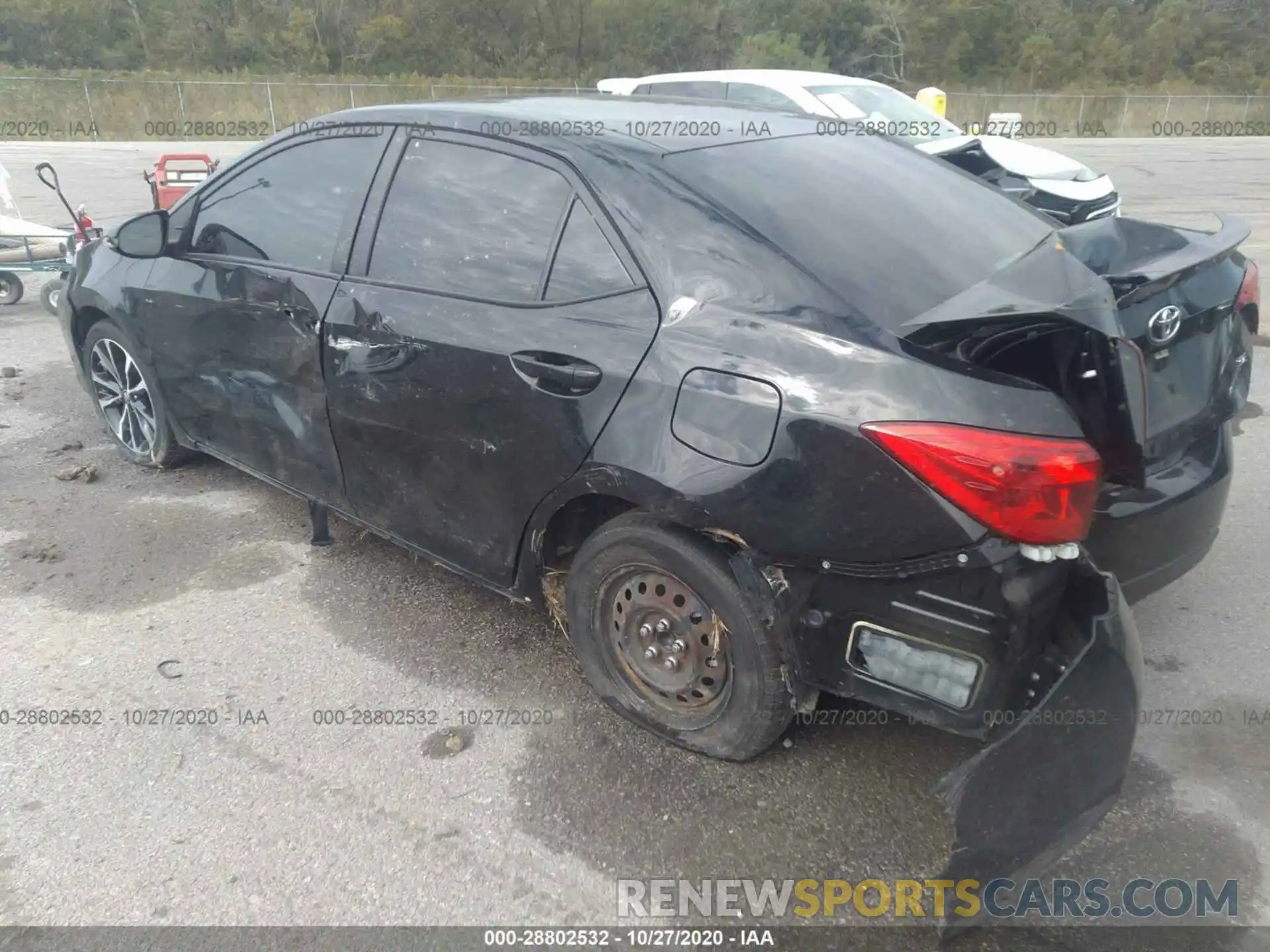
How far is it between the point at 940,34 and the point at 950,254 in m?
59.4

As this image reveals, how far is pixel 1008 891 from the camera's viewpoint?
226cm

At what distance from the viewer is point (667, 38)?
2013 inches

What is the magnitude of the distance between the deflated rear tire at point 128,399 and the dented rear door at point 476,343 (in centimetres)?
160

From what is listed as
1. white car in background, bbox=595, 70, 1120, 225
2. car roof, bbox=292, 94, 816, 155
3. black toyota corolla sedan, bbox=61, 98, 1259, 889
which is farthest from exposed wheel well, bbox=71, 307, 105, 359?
white car in background, bbox=595, 70, 1120, 225

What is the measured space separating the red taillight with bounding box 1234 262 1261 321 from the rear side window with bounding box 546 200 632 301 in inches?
67.9

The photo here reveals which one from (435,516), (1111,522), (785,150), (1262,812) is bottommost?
(1262,812)

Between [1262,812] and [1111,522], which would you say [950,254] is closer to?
[1111,522]

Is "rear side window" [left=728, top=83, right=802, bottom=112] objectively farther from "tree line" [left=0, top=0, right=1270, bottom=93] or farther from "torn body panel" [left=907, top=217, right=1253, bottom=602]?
"tree line" [left=0, top=0, right=1270, bottom=93]

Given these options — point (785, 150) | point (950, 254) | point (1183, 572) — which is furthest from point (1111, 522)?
point (785, 150)

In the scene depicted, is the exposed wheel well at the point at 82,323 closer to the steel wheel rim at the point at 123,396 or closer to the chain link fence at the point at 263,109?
the steel wheel rim at the point at 123,396

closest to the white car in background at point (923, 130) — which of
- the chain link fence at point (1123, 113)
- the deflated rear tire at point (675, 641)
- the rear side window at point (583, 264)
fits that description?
the rear side window at point (583, 264)

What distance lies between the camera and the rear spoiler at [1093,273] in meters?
1.98

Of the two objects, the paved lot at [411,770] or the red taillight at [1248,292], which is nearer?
the paved lot at [411,770]

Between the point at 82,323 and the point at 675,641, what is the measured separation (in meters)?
3.72
